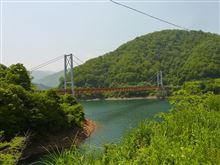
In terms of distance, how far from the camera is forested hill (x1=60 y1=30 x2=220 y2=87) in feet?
258

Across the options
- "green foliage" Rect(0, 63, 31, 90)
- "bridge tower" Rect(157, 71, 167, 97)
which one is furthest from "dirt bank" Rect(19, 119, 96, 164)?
"bridge tower" Rect(157, 71, 167, 97)

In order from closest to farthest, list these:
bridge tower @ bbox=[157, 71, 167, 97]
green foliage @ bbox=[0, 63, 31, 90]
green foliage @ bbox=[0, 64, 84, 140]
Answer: green foliage @ bbox=[0, 64, 84, 140] → green foliage @ bbox=[0, 63, 31, 90] → bridge tower @ bbox=[157, 71, 167, 97]

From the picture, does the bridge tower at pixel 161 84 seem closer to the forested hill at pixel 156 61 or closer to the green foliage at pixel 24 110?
the forested hill at pixel 156 61

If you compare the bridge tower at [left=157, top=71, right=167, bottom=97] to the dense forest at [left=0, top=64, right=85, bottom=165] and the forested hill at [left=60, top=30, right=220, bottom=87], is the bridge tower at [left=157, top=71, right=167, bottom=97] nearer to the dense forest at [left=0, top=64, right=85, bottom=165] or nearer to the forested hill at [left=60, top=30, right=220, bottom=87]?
the forested hill at [left=60, top=30, right=220, bottom=87]

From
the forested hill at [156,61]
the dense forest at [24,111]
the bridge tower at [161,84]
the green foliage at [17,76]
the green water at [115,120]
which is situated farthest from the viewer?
the bridge tower at [161,84]

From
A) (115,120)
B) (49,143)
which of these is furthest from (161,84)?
(49,143)

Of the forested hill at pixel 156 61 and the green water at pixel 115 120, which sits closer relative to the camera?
the green water at pixel 115 120

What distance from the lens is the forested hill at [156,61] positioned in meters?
78.6

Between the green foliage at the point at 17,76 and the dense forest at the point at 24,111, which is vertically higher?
the green foliage at the point at 17,76

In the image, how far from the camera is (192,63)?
8012cm

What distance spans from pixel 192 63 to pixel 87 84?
81.2ft

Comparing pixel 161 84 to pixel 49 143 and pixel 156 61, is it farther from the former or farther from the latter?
pixel 49 143

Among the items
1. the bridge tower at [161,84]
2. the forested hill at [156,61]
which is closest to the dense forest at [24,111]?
the bridge tower at [161,84]

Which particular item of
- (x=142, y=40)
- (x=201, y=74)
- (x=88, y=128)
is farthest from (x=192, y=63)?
(x=88, y=128)
